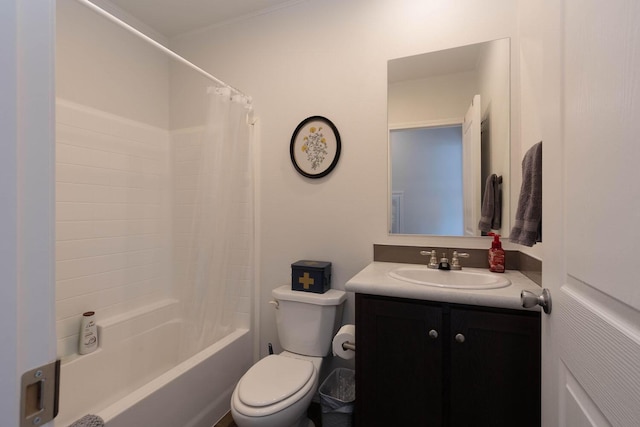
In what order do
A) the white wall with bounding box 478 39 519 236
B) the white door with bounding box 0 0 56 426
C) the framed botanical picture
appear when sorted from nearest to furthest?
the white door with bounding box 0 0 56 426 → the white wall with bounding box 478 39 519 236 → the framed botanical picture

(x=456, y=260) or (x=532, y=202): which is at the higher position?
(x=532, y=202)

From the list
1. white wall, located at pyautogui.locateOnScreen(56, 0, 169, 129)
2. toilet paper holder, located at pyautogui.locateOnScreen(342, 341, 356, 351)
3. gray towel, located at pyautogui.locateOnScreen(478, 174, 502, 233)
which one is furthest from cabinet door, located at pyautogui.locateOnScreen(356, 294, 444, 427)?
white wall, located at pyautogui.locateOnScreen(56, 0, 169, 129)

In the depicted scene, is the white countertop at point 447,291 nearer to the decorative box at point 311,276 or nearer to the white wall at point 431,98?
the decorative box at point 311,276

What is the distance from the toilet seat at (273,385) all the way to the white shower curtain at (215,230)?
45 cm

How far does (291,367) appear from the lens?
5.27 feet

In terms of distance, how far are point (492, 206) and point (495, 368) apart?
2.68 feet

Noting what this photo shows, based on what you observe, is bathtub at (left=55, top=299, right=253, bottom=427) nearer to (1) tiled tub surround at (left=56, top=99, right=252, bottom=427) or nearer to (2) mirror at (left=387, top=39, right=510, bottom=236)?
(1) tiled tub surround at (left=56, top=99, right=252, bottom=427)

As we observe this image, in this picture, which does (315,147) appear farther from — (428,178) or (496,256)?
(496,256)

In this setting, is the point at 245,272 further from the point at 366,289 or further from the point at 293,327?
the point at 366,289

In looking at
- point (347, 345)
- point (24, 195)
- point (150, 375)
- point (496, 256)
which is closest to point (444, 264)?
point (496, 256)

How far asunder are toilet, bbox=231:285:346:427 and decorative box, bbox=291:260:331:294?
0.04 m

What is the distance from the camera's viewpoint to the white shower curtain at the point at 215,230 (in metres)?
1.81

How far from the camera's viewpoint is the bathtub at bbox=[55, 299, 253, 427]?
1390 mm

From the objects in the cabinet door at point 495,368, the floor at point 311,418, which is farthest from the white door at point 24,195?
the floor at point 311,418
